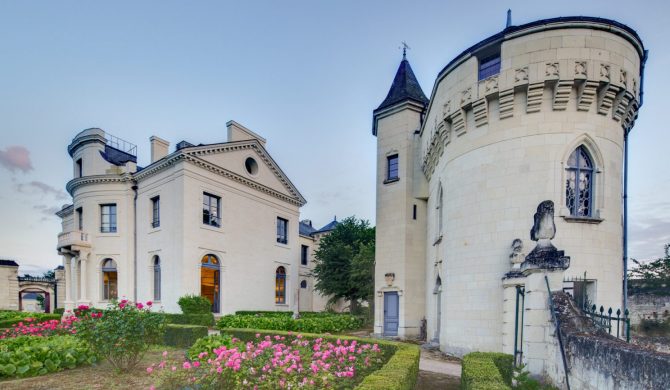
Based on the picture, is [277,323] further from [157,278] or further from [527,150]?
[527,150]

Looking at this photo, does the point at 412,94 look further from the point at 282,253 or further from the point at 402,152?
the point at 282,253

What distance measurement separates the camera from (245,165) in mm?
24938

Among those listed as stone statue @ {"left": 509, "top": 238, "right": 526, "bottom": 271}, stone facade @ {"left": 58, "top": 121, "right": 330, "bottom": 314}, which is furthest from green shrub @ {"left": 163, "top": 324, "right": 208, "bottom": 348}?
stone statue @ {"left": 509, "top": 238, "right": 526, "bottom": 271}

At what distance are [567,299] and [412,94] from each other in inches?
552

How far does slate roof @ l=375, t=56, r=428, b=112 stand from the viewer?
18094mm


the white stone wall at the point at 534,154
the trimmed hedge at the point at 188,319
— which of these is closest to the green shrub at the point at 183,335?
the trimmed hedge at the point at 188,319

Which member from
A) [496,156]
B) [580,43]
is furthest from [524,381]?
[580,43]

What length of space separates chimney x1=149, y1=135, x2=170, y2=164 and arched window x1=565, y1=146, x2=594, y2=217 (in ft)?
73.4

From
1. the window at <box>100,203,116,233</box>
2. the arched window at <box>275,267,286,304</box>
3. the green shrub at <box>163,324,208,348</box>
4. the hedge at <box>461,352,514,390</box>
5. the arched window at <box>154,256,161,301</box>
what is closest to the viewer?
the hedge at <box>461,352,514,390</box>

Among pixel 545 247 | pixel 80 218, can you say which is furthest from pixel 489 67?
pixel 80 218

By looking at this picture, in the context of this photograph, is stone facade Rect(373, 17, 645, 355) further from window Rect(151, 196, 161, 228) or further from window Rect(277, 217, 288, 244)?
window Rect(151, 196, 161, 228)

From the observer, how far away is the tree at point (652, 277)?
18.7 metres

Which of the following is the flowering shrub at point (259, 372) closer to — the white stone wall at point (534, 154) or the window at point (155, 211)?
the white stone wall at point (534, 154)

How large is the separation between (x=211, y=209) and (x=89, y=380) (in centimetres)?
1504
